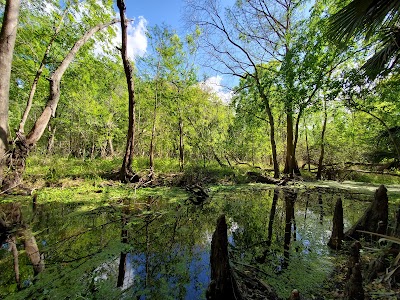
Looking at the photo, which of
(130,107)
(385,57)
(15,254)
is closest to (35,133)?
(15,254)

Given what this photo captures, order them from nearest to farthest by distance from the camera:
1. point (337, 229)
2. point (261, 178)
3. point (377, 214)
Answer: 1. point (377, 214)
2. point (337, 229)
3. point (261, 178)

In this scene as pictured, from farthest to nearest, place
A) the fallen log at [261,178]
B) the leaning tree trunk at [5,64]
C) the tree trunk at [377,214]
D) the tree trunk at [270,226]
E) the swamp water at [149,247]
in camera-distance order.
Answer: the fallen log at [261,178] < the leaning tree trunk at [5,64] < the tree trunk at [377,214] < the tree trunk at [270,226] < the swamp water at [149,247]

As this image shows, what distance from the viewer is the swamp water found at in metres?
2.38

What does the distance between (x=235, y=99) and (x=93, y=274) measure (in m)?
12.0

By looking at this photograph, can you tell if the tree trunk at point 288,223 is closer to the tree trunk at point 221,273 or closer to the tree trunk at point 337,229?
the tree trunk at point 337,229

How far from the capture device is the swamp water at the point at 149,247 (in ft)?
7.80

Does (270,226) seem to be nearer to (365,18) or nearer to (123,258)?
(123,258)

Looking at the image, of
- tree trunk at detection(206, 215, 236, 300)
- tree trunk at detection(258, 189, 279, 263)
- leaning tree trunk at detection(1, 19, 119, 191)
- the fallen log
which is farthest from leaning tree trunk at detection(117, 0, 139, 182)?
tree trunk at detection(206, 215, 236, 300)

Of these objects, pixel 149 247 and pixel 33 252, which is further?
pixel 149 247

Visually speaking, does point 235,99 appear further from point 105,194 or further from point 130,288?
point 130,288

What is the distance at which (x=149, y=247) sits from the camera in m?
3.43

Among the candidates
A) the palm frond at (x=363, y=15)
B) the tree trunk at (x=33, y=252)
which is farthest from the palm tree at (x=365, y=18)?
the tree trunk at (x=33, y=252)

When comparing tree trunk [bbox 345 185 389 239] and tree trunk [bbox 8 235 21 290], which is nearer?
tree trunk [bbox 8 235 21 290]

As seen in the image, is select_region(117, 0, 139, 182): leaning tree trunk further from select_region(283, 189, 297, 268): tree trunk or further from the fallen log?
the fallen log
